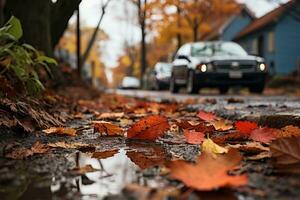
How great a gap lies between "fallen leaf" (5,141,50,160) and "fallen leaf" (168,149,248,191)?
84 centimetres

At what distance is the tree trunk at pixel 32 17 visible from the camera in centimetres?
671

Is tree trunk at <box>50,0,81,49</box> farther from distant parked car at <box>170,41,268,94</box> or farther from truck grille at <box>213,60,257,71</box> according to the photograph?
truck grille at <box>213,60,257,71</box>

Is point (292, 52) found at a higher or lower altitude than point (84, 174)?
higher

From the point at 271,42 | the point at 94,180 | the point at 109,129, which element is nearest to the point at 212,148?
the point at 94,180

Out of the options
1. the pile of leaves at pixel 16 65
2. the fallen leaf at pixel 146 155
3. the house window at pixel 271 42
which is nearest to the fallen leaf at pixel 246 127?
the fallen leaf at pixel 146 155

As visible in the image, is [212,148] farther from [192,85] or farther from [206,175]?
[192,85]

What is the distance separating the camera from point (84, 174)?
1682mm

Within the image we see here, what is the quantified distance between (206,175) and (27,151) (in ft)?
3.35

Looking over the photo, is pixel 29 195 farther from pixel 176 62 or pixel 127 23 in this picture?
pixel 127 23

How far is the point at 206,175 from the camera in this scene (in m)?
1.35

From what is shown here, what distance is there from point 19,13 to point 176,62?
738 cm

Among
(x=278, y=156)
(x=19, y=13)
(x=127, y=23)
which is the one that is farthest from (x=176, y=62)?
(x=127, y=23)

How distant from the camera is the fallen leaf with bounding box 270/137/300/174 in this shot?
1.62 meters

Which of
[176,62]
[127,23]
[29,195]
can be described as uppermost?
[127,23]
